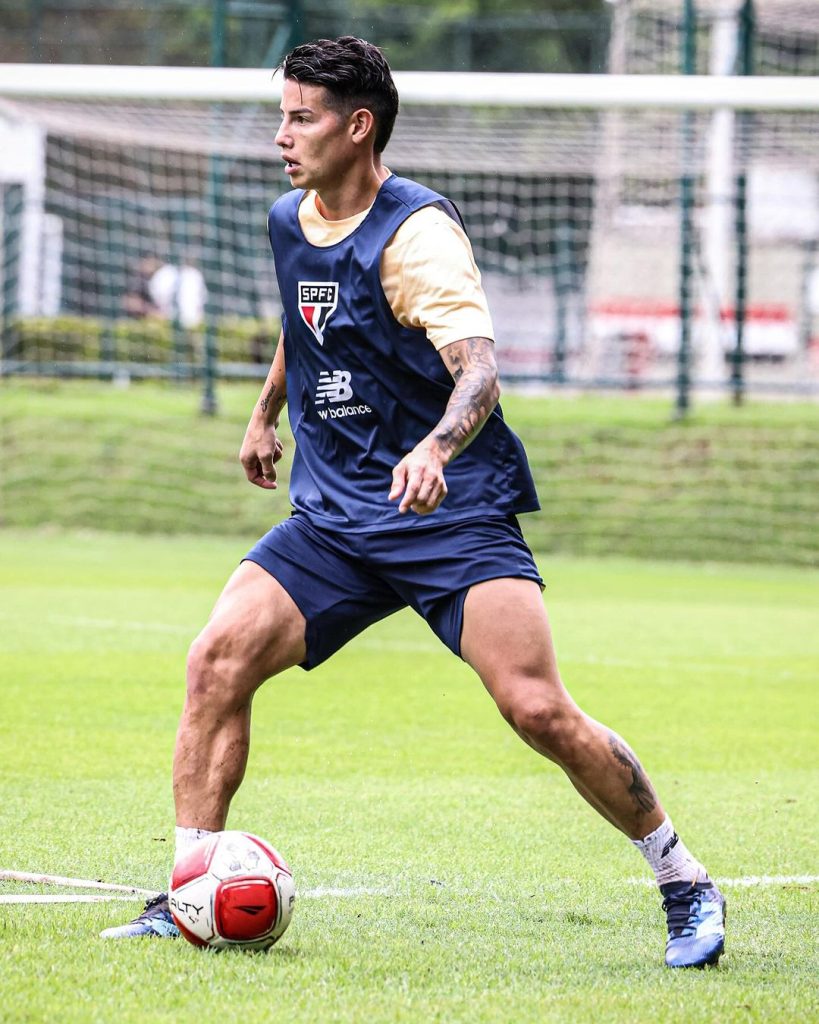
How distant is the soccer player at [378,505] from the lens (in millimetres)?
4383

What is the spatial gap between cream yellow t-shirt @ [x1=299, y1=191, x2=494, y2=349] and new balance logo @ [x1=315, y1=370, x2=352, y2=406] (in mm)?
233

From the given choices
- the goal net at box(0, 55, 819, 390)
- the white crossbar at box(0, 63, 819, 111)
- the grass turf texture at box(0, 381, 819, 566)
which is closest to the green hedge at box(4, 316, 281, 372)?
the goal net at box(0, 55, 819, 390)

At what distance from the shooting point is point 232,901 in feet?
13.6

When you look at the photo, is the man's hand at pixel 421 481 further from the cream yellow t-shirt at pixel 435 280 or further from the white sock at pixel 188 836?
the white sock at pixel 188 836

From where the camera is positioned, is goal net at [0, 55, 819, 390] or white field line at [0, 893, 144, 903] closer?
white field line at [0, 893, 144, 903]

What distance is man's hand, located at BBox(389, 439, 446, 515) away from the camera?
13.4ft

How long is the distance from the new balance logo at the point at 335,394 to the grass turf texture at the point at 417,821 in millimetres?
1396

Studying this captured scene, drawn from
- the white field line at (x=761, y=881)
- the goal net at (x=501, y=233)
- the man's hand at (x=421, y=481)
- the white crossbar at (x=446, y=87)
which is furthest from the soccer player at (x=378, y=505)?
the goal net at (x=501, y=233)

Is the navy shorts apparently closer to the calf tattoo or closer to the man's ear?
the calf tattoo

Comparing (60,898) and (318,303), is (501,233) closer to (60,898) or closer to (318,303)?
(318,303)

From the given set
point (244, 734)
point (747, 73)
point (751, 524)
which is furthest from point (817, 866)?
point (747, 73)

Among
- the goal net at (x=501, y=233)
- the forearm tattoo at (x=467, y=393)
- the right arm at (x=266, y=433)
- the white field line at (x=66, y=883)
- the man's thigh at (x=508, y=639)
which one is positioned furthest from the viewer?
the goal net at (x=501, y=233)

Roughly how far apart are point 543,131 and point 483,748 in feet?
35.7

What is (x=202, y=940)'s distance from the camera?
4.21m
